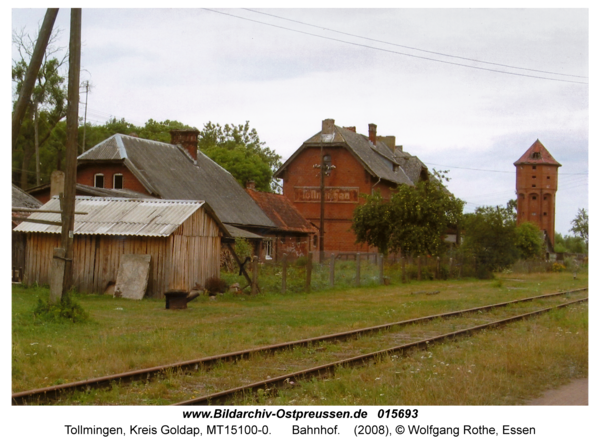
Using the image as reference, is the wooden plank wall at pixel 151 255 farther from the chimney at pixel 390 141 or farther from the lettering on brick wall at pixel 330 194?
the chimney at pixel 390 141

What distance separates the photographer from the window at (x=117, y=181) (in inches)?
1414

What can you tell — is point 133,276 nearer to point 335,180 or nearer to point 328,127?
point 335,180

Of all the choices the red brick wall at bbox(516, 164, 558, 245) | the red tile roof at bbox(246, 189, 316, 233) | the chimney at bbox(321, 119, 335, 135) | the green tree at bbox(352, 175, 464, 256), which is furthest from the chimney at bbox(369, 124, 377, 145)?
the green tree at bbox(352, 175, 464, 256)

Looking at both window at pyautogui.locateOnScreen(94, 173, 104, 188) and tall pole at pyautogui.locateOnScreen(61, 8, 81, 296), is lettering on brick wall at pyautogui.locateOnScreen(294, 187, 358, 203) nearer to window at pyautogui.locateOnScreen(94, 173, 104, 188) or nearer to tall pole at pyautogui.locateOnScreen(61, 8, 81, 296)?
window at pyautogui.locateOnScreen(94, 173, 104, 188)

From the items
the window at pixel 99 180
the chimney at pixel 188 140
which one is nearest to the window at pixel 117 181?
the window at pixel 99 180

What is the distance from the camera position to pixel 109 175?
3625cm

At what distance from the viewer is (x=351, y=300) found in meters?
23.1

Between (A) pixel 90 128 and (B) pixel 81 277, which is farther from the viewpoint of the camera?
(A) pixel 90 128

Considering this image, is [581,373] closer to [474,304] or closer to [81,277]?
[474,304]

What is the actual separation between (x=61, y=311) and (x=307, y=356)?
598cm

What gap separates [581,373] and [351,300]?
12.7m
